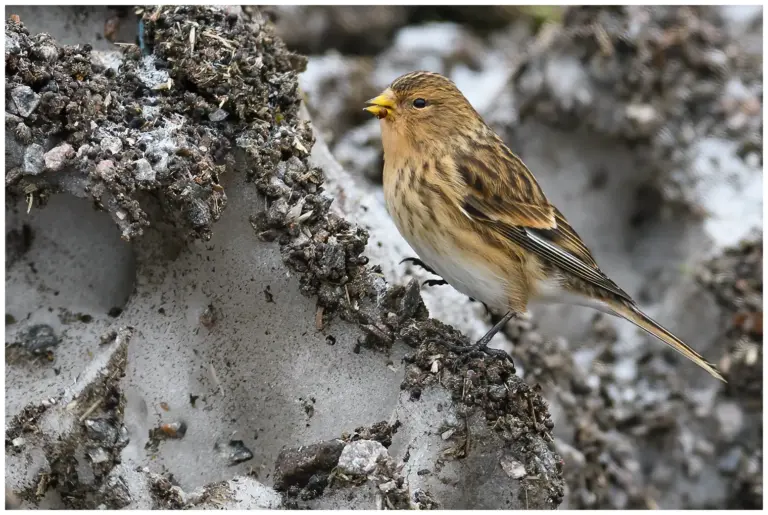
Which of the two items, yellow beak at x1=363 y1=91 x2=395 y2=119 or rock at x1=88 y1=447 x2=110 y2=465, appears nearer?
rock at x1=88 y1=447 x2=110 y2=465

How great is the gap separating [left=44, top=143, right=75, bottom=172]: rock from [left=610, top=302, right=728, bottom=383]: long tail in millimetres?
2455

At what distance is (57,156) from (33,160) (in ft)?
0.27

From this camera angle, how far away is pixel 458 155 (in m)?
3.98

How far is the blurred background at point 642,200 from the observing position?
5.09 m

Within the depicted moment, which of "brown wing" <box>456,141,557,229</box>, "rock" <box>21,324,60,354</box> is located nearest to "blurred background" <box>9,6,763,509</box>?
"brown wing" <box>456,141,557,229</box>

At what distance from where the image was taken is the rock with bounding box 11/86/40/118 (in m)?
3.13

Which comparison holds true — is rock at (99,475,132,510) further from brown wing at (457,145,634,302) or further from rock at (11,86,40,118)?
brown wing at (457,145,634,302)

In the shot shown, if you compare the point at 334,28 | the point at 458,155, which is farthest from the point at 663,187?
the point at 334,28

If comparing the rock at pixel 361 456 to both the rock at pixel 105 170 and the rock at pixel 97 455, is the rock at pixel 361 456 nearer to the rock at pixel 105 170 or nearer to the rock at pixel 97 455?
the rock at pixel 97 455

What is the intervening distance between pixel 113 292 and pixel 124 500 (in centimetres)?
89

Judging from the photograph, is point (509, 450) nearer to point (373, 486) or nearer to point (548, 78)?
point (373, 486)

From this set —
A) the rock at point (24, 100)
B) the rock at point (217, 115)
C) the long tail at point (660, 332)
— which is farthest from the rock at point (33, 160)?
the long tail at point (660, 332)

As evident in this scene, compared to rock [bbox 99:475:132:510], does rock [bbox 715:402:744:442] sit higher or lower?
higher

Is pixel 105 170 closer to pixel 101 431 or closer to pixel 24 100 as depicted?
pixel 24 100
